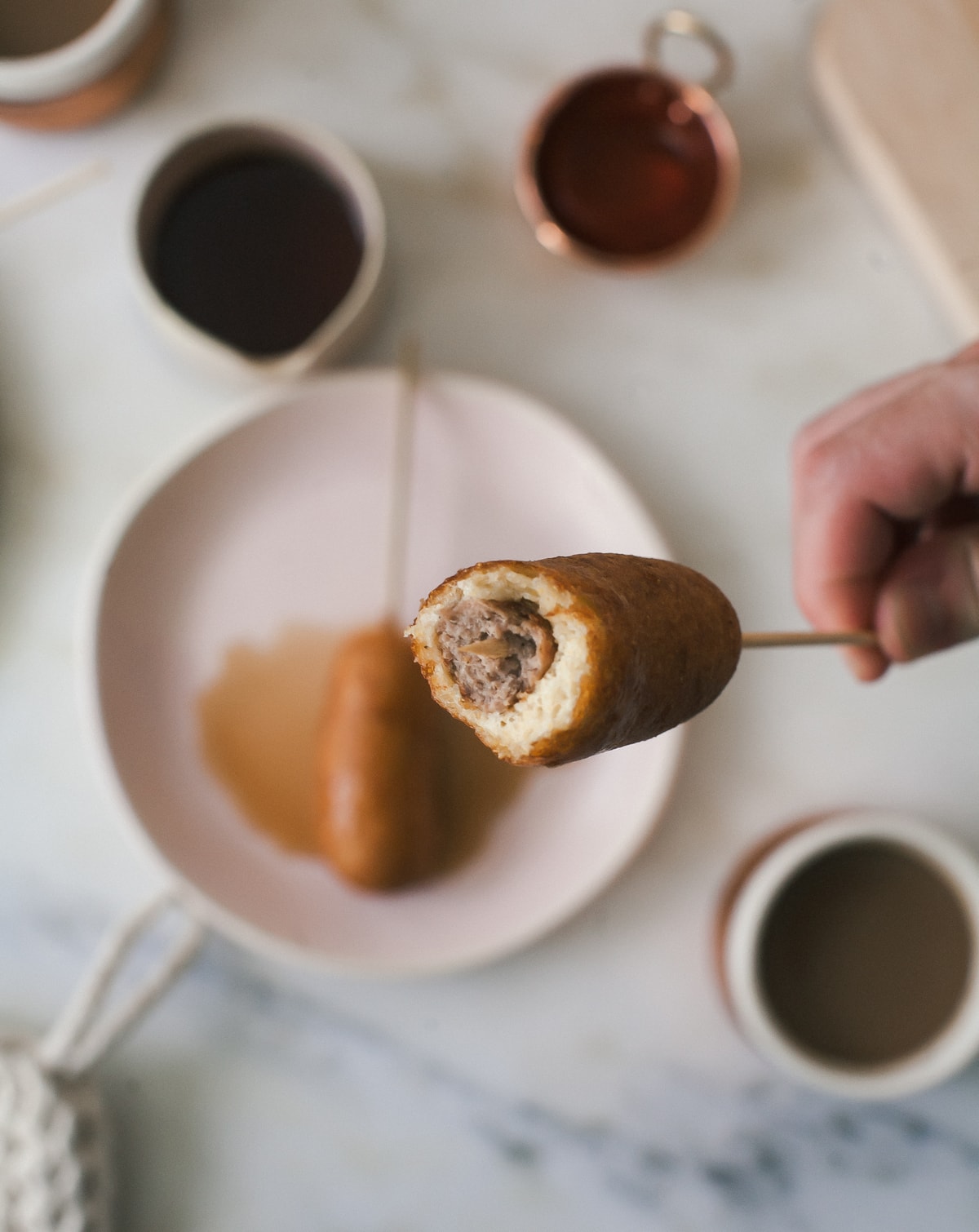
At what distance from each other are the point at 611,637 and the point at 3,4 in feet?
3.01

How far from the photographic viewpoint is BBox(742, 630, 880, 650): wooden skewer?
23.7 inches

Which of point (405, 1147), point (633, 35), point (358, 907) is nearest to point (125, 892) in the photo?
point (358, 907)

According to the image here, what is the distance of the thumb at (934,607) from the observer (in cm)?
81

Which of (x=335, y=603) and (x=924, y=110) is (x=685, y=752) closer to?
(x=335, y=603)

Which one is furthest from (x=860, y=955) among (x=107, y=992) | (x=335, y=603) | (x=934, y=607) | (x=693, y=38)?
(x=693, y=38)

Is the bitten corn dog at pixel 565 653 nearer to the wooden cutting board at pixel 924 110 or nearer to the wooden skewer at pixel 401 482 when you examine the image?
the wooden skewer at pixel 401 482

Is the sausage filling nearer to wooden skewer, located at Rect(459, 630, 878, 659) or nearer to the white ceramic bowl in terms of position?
wooden skewer, located at Rect(459, 630, 878, 659)

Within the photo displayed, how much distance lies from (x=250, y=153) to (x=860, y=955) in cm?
91

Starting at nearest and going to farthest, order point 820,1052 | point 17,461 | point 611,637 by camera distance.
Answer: point 611,637 < point 820,1052 < point 17,461

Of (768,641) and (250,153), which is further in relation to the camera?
(250,153)

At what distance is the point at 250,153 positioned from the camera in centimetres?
98

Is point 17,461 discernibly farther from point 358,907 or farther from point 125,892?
point 358,907

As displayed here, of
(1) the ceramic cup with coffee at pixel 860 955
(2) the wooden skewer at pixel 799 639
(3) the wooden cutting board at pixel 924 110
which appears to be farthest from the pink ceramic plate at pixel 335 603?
(3) the wooden cutting board at pixel 924 110

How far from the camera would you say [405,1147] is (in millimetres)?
1028
